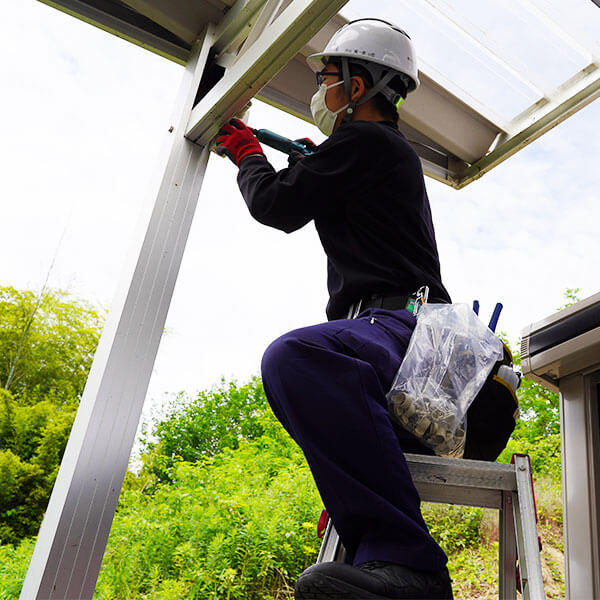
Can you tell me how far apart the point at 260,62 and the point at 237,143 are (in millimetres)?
253

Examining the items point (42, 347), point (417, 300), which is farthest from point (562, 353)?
point (42, 347)

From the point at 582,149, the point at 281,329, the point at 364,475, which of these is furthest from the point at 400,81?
the point at 582,149

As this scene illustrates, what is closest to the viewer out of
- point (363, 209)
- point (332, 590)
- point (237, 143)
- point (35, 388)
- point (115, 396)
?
point (332, 590)

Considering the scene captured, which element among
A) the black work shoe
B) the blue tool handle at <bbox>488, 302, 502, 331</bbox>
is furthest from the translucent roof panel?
the black work shoe

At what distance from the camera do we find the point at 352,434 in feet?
3.63

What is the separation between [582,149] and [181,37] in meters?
10.9

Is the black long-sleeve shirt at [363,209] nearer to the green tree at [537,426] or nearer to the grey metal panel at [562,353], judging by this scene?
the grey metal panel at [562,353]

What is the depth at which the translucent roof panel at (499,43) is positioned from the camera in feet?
8.15

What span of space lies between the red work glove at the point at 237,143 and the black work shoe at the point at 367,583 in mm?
1237

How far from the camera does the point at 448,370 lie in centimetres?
129

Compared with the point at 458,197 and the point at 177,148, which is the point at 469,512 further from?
the point at 458,197

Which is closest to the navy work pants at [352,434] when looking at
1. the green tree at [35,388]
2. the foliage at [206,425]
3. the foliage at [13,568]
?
the foliage at [13,568]

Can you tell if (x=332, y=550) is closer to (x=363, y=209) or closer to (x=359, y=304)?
(x=359, y=304)

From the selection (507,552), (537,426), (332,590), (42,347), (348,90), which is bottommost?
(332,590)
